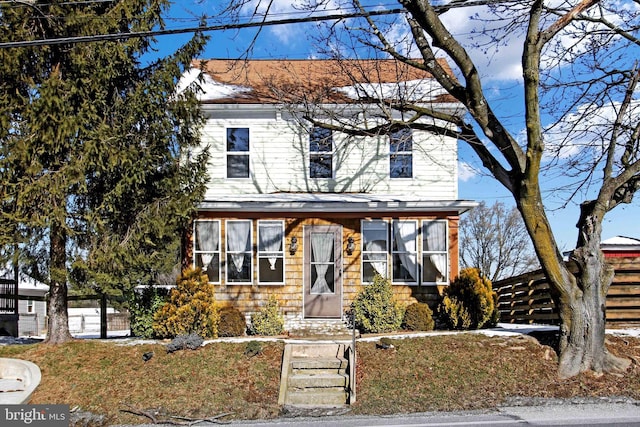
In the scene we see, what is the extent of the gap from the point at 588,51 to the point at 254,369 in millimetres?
9638

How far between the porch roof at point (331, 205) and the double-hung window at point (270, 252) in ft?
1.63

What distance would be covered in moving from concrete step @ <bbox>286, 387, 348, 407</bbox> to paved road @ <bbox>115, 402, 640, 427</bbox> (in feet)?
2.04

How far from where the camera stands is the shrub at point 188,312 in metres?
11.9

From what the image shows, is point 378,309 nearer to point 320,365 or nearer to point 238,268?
point 320,365

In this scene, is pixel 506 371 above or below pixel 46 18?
below

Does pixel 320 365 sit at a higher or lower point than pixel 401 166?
lower

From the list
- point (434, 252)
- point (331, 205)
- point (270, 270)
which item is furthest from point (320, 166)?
point (434, 252)

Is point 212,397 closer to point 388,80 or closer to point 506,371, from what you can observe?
point 506,371

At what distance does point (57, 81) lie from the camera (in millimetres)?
10109

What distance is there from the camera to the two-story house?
13961 mm

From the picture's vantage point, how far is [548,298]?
43.4ft

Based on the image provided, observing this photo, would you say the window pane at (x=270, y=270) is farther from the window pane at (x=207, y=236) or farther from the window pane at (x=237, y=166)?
the window pane at (x=237, y=166)

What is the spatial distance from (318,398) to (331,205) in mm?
5789

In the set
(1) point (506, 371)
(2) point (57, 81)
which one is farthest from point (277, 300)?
(2) point (57, 81)
